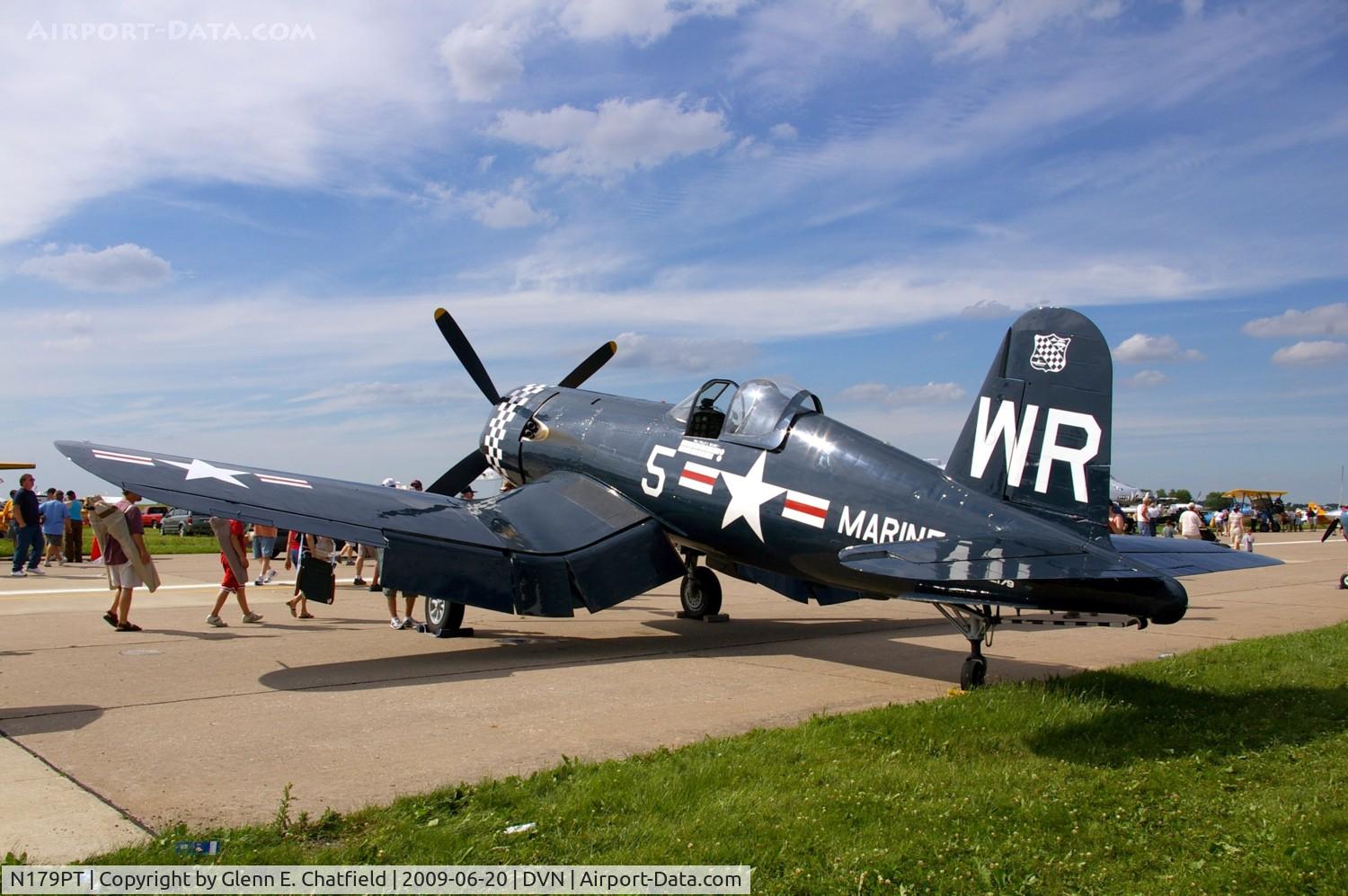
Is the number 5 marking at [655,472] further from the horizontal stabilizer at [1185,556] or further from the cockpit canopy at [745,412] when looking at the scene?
the horizontal stabilizer at [1185,556]

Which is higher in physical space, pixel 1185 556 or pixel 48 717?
pixel 1185 556

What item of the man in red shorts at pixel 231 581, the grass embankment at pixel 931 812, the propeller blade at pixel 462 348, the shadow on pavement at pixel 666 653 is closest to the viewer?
the grass embankment at pixel 931 812

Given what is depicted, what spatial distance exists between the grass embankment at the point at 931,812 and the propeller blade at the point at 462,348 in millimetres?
9109

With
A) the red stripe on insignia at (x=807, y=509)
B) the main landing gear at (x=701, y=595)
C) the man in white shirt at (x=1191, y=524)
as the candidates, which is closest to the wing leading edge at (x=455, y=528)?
the red stripe on insignia at (x=807, y=509)

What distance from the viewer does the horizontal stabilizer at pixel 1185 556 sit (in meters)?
6.61

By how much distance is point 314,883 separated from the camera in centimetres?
361

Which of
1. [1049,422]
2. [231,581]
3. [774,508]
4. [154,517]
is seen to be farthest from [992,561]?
[154,517]

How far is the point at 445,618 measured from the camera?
10.0m

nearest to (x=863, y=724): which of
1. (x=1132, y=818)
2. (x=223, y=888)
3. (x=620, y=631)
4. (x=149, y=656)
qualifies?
(x=1132, y=818)

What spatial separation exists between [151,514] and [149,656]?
157 ft

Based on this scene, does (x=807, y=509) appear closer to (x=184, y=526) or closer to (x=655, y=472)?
(x=655, y=472)

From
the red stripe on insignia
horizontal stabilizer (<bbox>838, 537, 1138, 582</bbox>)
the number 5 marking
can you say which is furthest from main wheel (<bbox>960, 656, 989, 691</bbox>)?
the number 5 marking

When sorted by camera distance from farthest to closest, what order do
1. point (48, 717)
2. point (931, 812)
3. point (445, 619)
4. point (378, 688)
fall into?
point (445, 619), point (378, 688), point (48, 717), point (931, 812)

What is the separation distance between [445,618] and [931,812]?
658cm
